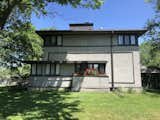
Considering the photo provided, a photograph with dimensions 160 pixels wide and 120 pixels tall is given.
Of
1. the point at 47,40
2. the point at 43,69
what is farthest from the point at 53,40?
the point at 43,69

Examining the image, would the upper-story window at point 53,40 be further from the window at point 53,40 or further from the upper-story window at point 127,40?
the upper-story window at point 127,40

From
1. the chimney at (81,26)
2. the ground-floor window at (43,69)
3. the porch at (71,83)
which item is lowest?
the porch at (71,83)

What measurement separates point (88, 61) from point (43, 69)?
4.63 m

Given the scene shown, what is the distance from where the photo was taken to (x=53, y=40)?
2205cm

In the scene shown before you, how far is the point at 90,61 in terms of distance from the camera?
67.3ft

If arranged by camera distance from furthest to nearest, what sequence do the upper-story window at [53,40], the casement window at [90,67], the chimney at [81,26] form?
1. the chimney at [81,26]
2. the upper-story window at [53,40]
3. the casement window at [90,67]

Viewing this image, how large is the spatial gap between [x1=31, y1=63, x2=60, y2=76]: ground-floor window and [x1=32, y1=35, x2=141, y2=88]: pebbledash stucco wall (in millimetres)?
730

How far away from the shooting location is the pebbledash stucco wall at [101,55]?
20906 mm

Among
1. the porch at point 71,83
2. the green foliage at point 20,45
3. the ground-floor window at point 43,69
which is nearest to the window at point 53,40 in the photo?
the green foliage at point 20,45

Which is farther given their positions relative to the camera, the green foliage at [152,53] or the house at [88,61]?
the green foliage at [152,53]

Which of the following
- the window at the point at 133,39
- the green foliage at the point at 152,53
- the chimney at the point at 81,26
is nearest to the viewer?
the window at the point at 133,39

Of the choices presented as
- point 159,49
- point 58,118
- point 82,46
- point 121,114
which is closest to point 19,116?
point 58,118

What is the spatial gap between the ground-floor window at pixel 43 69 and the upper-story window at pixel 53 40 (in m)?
2.57

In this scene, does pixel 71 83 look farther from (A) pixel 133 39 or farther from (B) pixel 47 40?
(A) pixel 133 39
